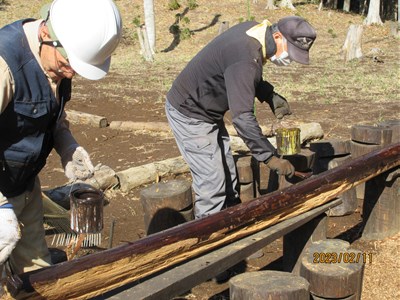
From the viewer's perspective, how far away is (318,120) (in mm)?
9125

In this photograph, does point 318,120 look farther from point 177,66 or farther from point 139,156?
point 177,66

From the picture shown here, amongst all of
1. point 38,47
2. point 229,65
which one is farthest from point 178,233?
point 229,65

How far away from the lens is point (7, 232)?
2480mm

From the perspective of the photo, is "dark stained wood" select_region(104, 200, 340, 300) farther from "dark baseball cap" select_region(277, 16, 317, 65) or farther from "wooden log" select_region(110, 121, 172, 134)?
"wooden log" select_region(110, 121, 172, 134)

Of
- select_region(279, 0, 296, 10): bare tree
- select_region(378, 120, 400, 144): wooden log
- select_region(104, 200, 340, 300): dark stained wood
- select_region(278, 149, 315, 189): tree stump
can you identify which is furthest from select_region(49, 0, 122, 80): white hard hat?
select_region(279, 0, 296, 10): bare tree

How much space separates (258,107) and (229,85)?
629cm

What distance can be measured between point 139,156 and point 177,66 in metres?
9.79

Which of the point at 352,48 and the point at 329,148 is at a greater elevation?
the point at 352,48

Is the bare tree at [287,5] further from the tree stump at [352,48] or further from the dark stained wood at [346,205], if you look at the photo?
the dark stained wood at [346,205]

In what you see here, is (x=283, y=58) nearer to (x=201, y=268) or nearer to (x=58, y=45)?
(x=201, y=268)

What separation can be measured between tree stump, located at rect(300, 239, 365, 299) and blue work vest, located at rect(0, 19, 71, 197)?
1.55 metres

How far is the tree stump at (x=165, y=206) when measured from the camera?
14.4ft

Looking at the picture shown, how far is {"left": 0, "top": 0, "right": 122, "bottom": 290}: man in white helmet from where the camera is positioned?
2619mm

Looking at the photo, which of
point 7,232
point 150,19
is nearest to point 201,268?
point 7,232
